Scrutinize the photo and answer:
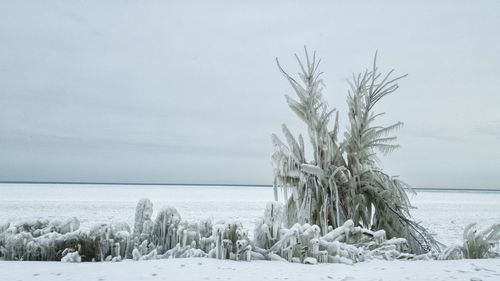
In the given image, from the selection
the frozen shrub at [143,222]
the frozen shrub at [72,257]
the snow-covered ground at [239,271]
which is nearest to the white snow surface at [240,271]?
the snow-covered ground at [239,271]

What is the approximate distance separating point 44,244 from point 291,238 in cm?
300

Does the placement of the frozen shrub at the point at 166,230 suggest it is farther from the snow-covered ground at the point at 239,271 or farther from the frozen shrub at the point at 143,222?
the snow-covered ground at the point at 239,271

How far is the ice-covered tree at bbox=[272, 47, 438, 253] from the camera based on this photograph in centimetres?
806

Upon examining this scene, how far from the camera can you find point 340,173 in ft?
27.0

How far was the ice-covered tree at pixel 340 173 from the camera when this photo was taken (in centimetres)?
806

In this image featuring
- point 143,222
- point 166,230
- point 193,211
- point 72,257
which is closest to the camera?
point 72,257

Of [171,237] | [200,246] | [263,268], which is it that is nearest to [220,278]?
[263,268]

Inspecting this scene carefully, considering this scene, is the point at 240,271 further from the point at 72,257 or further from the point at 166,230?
the point at 166,230

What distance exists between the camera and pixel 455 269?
4.66 meters

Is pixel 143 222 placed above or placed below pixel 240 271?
above

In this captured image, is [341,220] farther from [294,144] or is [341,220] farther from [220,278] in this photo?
[220,278]

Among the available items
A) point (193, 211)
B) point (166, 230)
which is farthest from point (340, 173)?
point (193, 211)

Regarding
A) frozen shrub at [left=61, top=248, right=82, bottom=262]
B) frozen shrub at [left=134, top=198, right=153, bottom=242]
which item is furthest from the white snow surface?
frozen shrub at [left=134, top=198, right=153, bottom=242]

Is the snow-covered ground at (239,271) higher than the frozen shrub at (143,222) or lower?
lower
